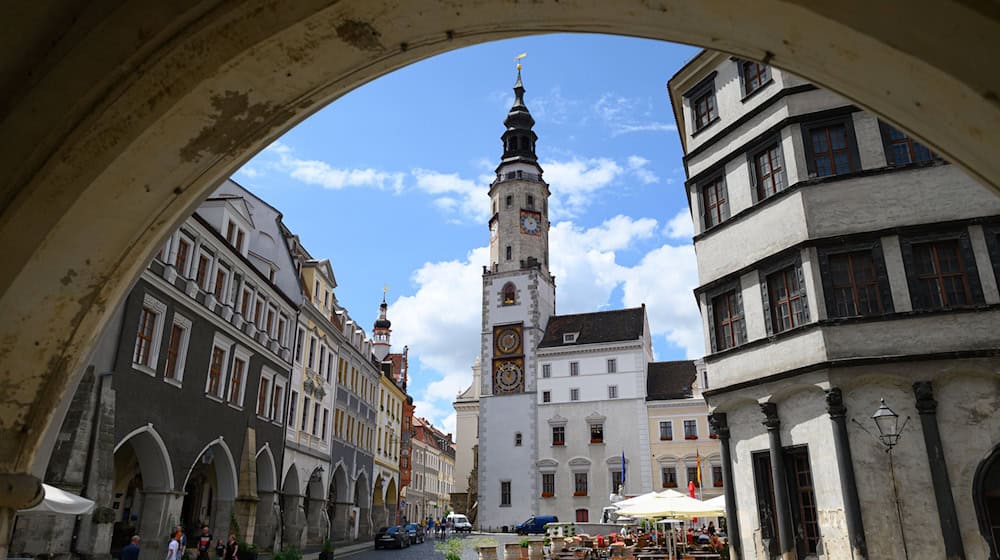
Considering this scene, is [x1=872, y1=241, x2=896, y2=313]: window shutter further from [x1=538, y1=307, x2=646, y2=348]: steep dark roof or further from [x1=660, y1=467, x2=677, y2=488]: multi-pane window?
[x1=538, y1=307, x2=646, y2=348]: steep dark roof

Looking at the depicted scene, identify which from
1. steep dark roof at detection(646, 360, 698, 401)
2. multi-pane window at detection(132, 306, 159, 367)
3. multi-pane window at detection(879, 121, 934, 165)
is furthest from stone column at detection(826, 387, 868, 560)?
steep dark roof at detection(646, 360, 698, 401)

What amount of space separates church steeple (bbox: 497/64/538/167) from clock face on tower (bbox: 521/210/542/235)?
257 inches

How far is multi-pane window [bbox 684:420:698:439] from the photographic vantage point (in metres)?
57.6

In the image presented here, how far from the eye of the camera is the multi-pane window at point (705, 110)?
2241 centimetres

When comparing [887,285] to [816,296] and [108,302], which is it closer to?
[816,296]

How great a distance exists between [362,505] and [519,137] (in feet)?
148

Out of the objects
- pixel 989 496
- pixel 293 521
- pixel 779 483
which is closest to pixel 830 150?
pixel 779 483

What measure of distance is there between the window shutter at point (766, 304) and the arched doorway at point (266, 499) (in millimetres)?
20730

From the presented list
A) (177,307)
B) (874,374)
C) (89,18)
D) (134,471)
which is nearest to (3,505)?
(89,18)

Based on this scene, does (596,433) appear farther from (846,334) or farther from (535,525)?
(846,334)

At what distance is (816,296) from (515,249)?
177ft

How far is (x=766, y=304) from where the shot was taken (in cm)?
1905

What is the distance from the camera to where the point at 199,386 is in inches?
958

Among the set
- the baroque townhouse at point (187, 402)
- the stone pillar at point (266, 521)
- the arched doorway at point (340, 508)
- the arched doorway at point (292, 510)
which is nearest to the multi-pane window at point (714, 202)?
the baroque townhouse at point (187, 402)
